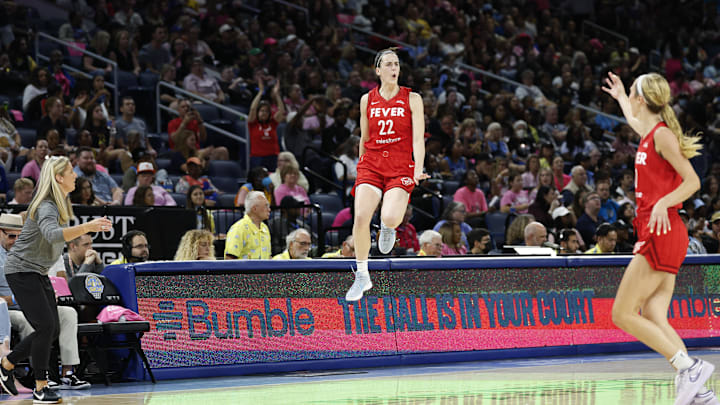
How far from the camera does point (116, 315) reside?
991 cm

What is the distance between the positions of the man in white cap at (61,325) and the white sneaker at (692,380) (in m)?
5.58

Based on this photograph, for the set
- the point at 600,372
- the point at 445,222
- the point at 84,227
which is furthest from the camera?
the point at 445,222

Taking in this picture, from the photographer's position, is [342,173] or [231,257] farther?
[342,173]

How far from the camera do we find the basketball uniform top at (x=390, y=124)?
8.95m

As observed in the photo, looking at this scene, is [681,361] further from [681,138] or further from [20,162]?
[20,162]

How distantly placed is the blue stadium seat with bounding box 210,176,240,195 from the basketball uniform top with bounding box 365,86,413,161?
25.0ft

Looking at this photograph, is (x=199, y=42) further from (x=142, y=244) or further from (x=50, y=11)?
(x=142, y=244)

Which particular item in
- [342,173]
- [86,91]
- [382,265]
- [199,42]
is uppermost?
[199,42]

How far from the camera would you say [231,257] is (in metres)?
12.0

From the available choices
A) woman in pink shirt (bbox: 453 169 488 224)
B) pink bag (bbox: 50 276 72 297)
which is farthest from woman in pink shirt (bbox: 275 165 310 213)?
pink bag (bbox: 50 276 72 297)

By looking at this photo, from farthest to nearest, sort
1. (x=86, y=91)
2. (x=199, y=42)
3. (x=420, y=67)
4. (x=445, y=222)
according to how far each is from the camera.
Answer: (x=420, y=67), (x=199, y=42), (x=86, y=91), (x=445, y=222)

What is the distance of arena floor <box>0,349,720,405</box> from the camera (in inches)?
335

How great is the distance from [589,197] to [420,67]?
23.7 feet

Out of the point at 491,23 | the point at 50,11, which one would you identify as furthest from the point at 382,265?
the point at 491,23
